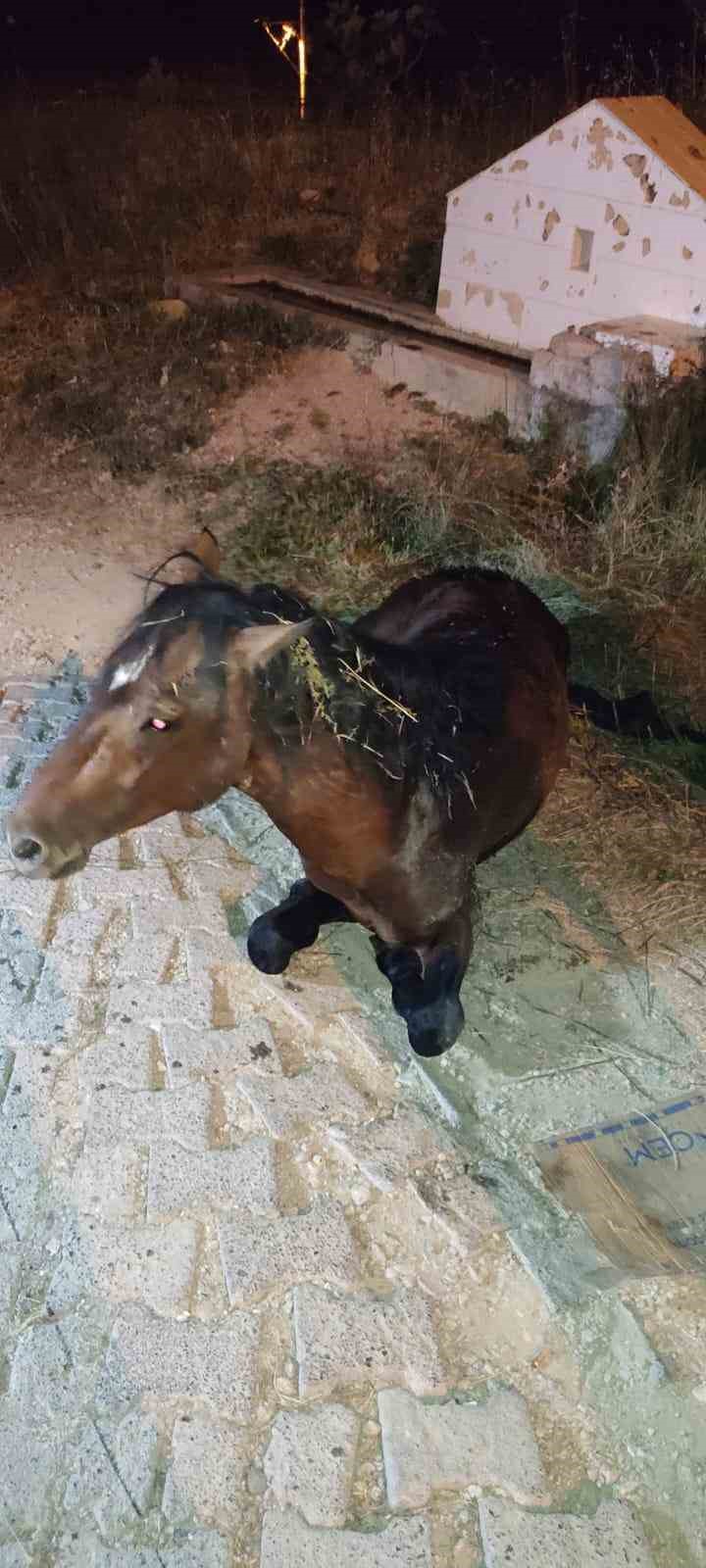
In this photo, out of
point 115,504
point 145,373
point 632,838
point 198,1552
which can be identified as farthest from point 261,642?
point 145,373

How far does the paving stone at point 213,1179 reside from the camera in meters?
2.52

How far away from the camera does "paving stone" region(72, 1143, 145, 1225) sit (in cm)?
250

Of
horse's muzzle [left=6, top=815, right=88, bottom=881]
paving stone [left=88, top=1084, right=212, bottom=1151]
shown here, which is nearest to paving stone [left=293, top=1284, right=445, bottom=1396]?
paving stone [left=88, top=1084, right=212, bottom=1151]

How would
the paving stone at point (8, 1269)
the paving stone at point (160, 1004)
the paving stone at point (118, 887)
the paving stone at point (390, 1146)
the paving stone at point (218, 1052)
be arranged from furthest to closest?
1. the paving stone at point (118, 887)
2. the paving stone at point (160, 1004)
3. the paving stone at point (218, 1052)
4. the paving stone at point (390, 1146)
5. the paving stone at point (8, 1269)

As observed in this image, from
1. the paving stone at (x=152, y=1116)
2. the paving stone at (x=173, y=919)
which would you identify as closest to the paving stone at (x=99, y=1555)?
the paving stone at (x=152, y=1116)

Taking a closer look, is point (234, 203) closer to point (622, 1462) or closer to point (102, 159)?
point (102, 159)

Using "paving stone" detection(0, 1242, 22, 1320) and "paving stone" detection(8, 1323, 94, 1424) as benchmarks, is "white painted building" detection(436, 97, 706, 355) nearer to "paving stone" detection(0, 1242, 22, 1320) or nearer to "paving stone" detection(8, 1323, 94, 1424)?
"paving stone" detection(0, 1242, 22, 1320)

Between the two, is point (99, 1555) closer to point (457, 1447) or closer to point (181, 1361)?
point (181, 1361)

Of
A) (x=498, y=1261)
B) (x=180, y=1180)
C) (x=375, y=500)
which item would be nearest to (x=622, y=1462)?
(x=498, y=1261)

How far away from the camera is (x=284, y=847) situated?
3.58 metres

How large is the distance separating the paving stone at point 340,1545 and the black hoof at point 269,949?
1.36 meters

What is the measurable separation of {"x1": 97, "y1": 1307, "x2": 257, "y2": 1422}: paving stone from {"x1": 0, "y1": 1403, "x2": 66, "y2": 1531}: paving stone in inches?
4.9

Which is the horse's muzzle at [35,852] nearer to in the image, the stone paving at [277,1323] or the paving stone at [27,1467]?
the stone paving at [277,1323]

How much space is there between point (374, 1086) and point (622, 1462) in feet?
3.34
